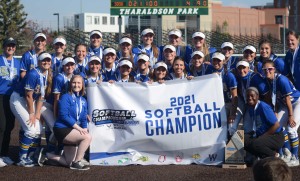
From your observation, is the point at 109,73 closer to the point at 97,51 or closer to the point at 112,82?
the point at 112,82

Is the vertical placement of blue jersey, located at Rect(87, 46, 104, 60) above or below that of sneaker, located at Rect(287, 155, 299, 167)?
above

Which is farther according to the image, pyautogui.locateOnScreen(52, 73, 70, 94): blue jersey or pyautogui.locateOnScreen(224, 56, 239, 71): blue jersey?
pyautogui.locateOnScreen(224, 56, 239, 71): blue jersey

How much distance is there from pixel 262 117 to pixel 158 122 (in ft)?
5.12

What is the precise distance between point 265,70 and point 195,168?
68.9 inches

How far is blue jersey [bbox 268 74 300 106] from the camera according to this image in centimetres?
827

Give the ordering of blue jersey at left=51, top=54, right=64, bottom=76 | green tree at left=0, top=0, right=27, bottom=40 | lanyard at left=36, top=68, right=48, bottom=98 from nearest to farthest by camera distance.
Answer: lanyard at left=36, top=68, right=48, bottom=98, blue jersey at left=51, top=54, right=64, bottom=76, green tree at left=0, top=0, right=27, bottom=40

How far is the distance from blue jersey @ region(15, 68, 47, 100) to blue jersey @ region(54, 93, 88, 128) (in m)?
0.38

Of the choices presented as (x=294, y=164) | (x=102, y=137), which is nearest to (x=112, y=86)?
(x=102, y=137)

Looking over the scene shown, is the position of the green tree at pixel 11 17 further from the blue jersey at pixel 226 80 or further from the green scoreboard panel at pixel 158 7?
the blue jersey at pixel 226 80

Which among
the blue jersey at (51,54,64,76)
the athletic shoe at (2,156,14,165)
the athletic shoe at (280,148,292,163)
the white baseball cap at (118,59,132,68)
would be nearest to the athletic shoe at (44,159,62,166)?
the athletic shoe at (2,156,14,165)

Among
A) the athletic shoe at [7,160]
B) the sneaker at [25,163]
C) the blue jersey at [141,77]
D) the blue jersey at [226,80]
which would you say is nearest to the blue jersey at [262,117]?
the blue jersey at [226,80]

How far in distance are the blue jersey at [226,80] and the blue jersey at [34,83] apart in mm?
2552

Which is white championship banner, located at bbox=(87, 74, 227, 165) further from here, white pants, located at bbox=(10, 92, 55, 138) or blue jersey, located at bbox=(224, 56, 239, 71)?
white pants, located at bbox=(10, 92, 55, 138)

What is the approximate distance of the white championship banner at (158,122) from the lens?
8672 millimetres
